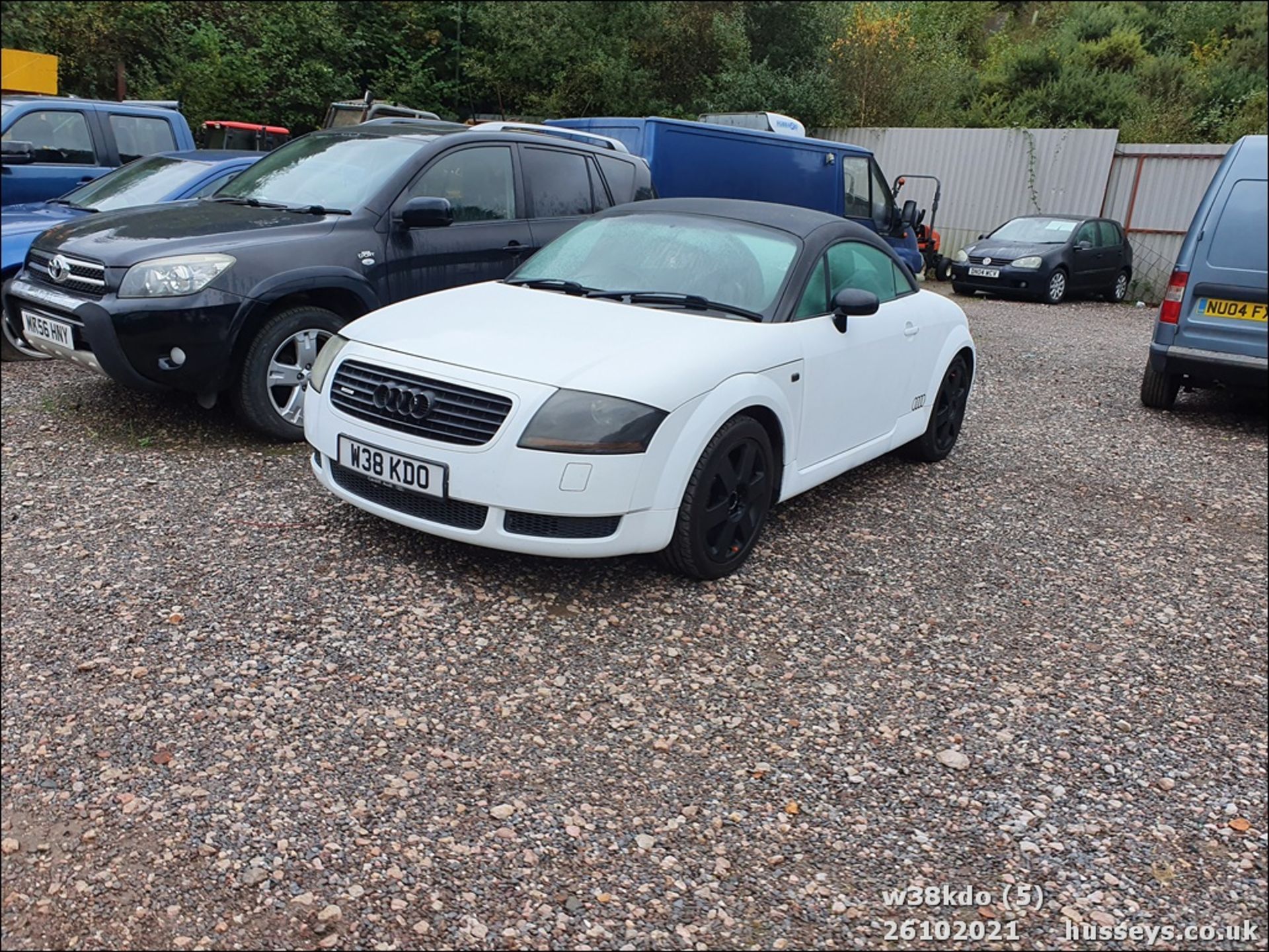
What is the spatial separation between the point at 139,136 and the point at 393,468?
710cm

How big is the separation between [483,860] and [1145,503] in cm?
345

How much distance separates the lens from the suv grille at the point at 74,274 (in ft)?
16.3

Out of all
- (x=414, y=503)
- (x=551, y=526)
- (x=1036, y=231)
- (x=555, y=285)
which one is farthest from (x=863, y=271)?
(x=1036, y=231)

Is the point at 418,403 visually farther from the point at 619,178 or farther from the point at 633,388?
the point at 619,178

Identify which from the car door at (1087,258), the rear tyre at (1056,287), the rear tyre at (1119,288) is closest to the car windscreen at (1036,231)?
the car door at (1087,258)

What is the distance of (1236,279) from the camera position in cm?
106

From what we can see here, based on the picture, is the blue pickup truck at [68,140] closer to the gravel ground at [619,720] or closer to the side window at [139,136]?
the side window at [139,136]

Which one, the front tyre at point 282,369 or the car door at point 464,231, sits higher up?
the car door at point 464,231

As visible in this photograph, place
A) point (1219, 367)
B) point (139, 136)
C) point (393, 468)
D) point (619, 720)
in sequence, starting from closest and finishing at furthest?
point (1219, 367)
point (619, 720)
point (393, 468)
point (139, 136)

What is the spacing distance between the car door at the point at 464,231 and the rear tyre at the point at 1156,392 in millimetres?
3631

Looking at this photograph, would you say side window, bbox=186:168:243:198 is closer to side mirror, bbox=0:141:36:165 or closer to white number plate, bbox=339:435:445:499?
side mirror, bbox=0:141:36:165

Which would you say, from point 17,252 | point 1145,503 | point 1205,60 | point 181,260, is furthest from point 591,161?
point 1205,60

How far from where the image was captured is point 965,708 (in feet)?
10.7

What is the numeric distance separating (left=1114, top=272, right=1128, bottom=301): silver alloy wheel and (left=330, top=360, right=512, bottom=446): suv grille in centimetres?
1544
